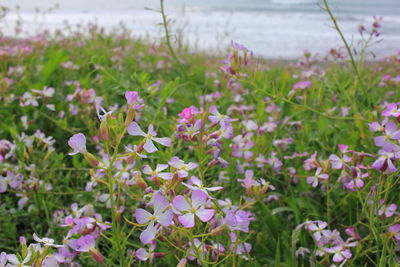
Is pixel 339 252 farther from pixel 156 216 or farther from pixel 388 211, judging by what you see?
pixel 156 216

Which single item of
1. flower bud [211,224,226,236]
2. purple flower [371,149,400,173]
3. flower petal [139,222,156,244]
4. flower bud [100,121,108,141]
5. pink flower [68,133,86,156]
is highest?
flower bud [100,121,108,141]

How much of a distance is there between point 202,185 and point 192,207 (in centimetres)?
9

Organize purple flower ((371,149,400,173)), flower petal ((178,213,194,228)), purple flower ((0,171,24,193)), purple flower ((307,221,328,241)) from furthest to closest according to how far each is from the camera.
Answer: purple flower ((0,171,24,193)) < purple flower ((307,221,328,241)) < purple flower ((371,149,400,173)) < flower petal ((178,213,194,228))

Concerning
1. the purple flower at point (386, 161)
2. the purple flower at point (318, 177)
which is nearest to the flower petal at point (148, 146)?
the purple flower at point (386, 161)

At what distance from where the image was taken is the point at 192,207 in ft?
2.47

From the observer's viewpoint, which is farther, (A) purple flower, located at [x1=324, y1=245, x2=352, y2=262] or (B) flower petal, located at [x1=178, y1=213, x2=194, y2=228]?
(A) purple flower, located at [x1=324, y1=245, x2=352, y2=262]

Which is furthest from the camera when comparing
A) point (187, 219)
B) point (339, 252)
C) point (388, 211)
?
point (388, 211)

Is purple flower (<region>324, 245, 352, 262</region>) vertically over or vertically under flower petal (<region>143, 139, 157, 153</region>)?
under

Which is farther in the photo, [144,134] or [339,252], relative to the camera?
[339,252]

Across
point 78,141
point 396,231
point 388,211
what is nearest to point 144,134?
point 78,141

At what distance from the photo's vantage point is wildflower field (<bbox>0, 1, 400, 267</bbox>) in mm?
824

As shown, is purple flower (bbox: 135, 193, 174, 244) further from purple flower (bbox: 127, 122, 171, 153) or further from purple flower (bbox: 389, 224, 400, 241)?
purple flower (bbox: 389, 224, 400, 241)

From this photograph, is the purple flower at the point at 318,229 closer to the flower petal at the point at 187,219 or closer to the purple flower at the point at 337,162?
the purple flower at the point at 337,162

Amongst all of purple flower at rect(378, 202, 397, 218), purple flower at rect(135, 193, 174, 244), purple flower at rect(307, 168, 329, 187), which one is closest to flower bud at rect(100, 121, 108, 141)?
purple flower at rect(135, 193, 174, 244)
